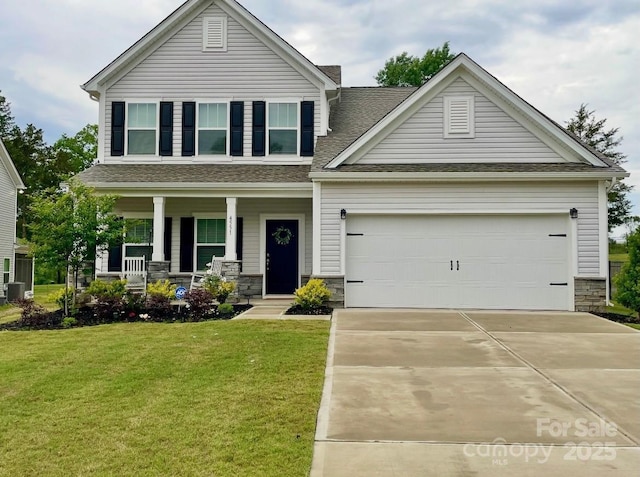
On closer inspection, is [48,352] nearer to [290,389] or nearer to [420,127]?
[290,389]

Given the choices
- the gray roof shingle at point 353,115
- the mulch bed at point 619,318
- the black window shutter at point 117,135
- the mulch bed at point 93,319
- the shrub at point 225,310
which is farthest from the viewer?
the black window shutter at point 117,135

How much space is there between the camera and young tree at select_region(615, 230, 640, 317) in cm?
1056

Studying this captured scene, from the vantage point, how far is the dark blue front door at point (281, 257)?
47.5 ft

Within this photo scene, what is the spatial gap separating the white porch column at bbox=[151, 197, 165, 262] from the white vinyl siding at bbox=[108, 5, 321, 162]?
197cm

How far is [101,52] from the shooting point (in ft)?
65.5

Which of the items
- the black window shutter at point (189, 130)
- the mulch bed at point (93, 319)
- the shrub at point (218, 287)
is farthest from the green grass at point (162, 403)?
the black window shutter at point (189, 130)

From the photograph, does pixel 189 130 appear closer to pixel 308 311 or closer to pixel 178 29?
pixel 178 29

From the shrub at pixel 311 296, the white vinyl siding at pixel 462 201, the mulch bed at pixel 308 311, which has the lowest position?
the mulch bed at pixel 308 311

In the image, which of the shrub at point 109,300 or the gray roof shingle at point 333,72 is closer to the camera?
the shrub at point 109,300

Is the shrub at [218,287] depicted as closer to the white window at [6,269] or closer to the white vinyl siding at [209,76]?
the white vinyl siding at [209,76]

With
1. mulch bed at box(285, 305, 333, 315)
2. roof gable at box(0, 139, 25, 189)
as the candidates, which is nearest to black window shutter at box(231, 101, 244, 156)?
mulch bed at box(285, 305, 333, 315)

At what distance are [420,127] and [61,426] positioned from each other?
10115mm

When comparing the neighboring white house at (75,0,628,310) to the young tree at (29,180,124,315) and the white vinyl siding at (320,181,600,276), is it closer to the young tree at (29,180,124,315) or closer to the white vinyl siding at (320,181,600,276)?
the white vinyl siding at (320,181,600,276)

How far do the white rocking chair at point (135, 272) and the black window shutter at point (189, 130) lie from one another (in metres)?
3.50
